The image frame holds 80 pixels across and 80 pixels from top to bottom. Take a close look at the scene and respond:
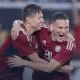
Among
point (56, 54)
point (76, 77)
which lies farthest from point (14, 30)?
point (76, 77)

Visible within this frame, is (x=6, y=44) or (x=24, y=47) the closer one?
(x=24, y=47)

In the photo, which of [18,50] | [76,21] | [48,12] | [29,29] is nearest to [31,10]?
[29,29]

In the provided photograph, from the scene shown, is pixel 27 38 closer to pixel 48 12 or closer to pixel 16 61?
pixel 16 61

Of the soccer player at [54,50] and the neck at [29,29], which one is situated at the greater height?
the neck at [29,29]

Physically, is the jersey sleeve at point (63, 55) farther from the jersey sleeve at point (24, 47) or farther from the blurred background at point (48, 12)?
the blurred background at point (48, 12)

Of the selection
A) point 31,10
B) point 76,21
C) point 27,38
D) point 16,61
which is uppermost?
point 31,10

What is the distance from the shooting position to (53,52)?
5820mm

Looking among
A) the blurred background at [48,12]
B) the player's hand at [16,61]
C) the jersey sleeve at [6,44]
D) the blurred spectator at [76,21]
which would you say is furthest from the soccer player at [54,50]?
the blurred spectator at [76,21]

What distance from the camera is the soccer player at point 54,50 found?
5.68m

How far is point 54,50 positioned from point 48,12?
9.90 ft

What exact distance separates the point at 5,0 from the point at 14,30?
312 cm

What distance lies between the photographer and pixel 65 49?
5672 mm

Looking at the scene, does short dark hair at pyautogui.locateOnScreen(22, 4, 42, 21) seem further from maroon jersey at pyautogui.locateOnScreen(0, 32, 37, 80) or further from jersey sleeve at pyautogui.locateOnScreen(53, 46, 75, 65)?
jersey sleeve at pyautogui.locateOnScreen(53, 46, 75, 65)

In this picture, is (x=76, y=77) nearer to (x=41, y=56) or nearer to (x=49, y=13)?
(x=49, y=13)
